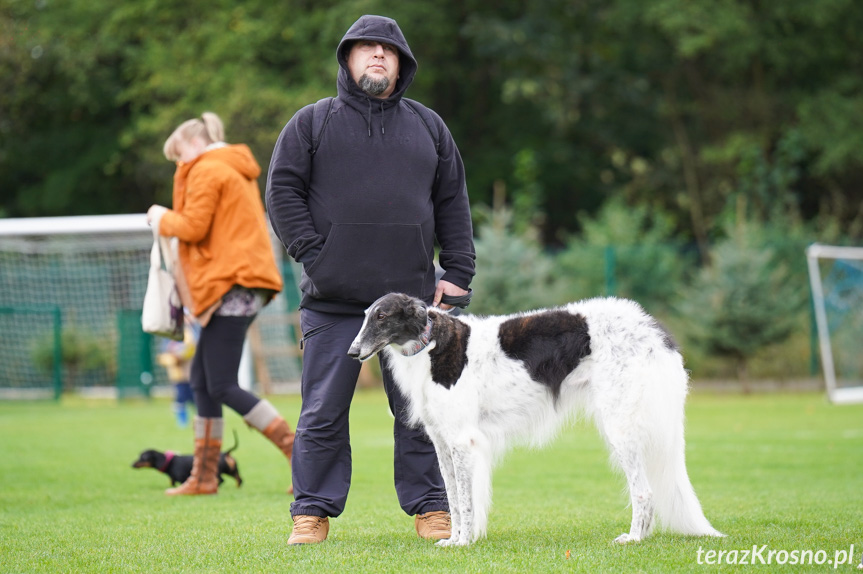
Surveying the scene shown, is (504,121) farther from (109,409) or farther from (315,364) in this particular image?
(315,364)

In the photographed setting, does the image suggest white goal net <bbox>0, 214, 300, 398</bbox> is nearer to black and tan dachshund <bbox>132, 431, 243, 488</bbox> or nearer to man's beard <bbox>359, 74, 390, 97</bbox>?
black and tan dachshund <bbox>132, 431, 243, 488</bbox>

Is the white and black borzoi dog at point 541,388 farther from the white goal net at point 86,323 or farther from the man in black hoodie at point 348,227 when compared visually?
the white goal net at point 86,323

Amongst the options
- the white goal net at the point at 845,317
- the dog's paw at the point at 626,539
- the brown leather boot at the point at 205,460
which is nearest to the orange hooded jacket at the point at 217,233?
the brown leather boot at the point at 205,460

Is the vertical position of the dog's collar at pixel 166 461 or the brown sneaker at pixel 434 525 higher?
the dog's collar at pixel 166 461

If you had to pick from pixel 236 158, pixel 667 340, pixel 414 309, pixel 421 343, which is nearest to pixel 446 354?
pixel 421 343

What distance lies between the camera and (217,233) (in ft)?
23.6

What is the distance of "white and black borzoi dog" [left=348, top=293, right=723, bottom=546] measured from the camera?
5023 mm

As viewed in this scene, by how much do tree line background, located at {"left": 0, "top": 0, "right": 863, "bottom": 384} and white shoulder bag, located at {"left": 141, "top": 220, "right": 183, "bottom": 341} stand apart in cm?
1619

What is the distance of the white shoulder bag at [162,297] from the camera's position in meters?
7.18

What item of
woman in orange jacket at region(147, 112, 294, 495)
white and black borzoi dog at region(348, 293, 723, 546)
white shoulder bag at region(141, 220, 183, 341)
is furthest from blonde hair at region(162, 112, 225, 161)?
white and black borzoi dog at region(348, 293, 723, 546)

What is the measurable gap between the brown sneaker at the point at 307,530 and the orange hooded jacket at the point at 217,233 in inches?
86.2

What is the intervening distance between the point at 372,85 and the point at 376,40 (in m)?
0.23

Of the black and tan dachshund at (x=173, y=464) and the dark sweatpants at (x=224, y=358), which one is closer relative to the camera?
the dark sweatpants at (x=224, y=358)

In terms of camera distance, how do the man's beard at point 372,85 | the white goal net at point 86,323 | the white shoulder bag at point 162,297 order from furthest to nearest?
1. the white goal net at point 86,323
2. the white shoulder bag at point 162,297
3. the man's beard at point 372,85
